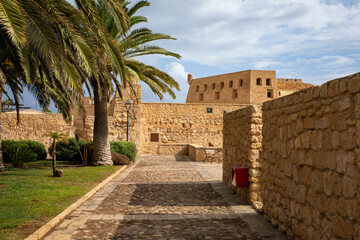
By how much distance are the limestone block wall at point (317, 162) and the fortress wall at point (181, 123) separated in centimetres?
2002

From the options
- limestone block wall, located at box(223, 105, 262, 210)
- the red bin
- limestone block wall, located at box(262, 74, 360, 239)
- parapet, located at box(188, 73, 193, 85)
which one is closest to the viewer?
limestone block wall, located at box(262, 74, 360, 239)

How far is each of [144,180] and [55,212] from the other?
480 centimetres

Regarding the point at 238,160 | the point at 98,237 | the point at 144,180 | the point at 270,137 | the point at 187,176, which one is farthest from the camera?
the point at 187,176

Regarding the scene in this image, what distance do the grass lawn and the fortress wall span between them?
14.5 metres

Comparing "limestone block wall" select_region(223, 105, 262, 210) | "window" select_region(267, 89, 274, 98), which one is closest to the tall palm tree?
"limestone block wall" select_region(223, 105, 262, 210)

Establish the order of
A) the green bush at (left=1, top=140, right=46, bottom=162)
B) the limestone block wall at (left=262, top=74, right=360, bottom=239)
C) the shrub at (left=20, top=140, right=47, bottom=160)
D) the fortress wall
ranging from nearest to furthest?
the limestone block wall at (left=262, top=74, right=360, bottom=239), the green bush at (left=1, top=140, right=46, bottom=162), the shrub at (left=20, top=140, right=47, bottom=160), the fortress wall

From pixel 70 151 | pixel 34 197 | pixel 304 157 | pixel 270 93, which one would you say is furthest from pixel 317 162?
pixel 270 93

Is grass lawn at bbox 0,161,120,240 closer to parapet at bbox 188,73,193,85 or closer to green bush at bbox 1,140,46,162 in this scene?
green bush at bbox 1,140,46,162

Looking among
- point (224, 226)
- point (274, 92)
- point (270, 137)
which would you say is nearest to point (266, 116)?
point (270, 137)

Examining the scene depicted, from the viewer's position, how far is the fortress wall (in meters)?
25.3

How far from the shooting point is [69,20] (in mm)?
6816

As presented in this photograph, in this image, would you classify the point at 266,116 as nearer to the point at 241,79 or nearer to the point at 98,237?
the point at 98,237

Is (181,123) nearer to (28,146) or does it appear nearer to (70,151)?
(70,151)

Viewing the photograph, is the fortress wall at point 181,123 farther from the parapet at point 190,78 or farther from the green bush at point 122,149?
the parapet at point 190,78
